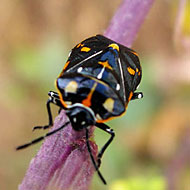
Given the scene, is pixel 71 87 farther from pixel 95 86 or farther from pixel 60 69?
pixel 60 69

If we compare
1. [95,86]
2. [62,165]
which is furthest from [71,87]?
→ [62,165]

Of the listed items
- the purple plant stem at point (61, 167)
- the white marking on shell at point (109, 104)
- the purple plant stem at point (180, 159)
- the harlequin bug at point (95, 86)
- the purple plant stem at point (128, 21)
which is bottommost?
the purple plant stem at point (180, 159)

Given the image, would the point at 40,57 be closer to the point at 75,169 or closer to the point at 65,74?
the point at 65,74

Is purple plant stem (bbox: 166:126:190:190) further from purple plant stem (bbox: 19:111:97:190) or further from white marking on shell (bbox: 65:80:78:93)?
purple plant stem (bbox: 19:111:97:190)

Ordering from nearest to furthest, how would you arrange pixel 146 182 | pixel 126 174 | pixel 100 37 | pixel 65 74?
pixel 65 74
pixel 100 37
pixel 146 182
pixel 126 174

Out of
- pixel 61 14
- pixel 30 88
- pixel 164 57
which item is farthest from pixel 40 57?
pixel 164 57

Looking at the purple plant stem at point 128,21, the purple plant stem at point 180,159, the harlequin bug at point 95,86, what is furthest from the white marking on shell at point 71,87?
the purple plant stem at point 180,159

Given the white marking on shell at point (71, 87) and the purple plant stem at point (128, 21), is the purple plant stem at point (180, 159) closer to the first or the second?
the purple plant stem at point (128, 21)
